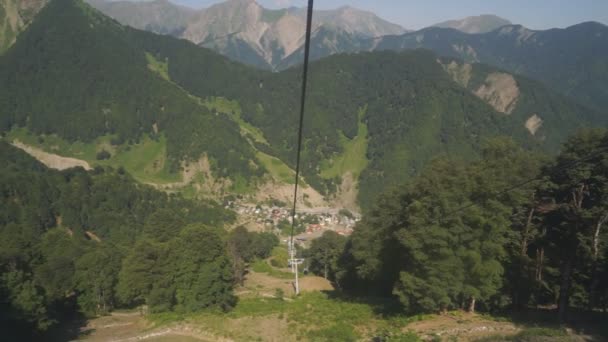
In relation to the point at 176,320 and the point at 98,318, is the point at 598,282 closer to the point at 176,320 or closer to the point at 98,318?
the point at 176,320

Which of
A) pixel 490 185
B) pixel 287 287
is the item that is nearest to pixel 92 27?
pixel 287 287

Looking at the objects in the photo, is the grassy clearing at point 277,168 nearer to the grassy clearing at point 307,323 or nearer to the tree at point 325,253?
the tree at point 325,253

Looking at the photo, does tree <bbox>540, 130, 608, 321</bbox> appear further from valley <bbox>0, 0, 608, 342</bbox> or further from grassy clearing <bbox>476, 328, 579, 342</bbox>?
grassy clearing <bbox>476, 328, 579, 342</bbox>

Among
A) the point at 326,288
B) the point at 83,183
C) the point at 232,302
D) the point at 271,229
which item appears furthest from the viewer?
the point at 271,229

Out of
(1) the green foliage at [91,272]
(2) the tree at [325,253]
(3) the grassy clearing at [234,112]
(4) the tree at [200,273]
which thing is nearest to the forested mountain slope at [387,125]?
(3) the grassy clearing at [234,112]

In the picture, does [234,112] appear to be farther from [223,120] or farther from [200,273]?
[200,273]

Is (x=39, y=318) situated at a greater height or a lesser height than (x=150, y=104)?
lesser
